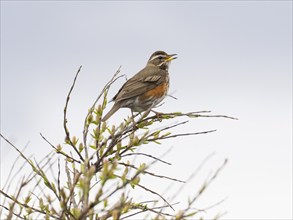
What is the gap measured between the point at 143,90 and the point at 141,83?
1.15 feet

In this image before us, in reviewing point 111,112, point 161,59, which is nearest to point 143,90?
point 111,112

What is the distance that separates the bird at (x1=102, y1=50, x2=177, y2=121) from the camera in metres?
12.2

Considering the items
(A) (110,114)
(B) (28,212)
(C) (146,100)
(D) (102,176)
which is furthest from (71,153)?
(C) (146,100)

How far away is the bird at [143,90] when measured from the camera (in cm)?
1222

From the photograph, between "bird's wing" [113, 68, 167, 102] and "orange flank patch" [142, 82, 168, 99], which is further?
"orange flank patch" [142, 82, 168, 99]

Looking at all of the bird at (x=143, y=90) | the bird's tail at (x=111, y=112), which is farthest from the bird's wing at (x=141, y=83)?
the bird's tail at (x=111, y=112)

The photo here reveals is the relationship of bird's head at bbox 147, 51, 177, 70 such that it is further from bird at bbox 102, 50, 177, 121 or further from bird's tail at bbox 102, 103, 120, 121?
bird's tail at bbox 102, 103, 120, 121

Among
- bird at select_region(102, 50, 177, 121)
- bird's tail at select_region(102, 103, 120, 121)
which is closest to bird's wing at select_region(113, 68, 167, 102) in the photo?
bird at select_region(102, 50, 177, 121)

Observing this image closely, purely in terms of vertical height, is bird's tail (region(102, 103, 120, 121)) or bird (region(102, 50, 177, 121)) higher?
bird (region(102, 50, 177, 121))

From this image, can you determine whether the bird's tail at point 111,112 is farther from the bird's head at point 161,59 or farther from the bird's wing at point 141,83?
the bird's head at point 161,59

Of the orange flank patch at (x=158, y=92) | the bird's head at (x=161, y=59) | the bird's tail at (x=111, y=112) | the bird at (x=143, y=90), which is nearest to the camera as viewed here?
the bird's tail at (x=111, y=112)

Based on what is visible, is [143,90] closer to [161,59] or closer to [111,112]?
[111,112]

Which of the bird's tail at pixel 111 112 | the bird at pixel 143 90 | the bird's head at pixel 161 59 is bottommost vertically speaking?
the bird's tail at pixel 111 112

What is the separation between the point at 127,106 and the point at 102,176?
8.08 metres
